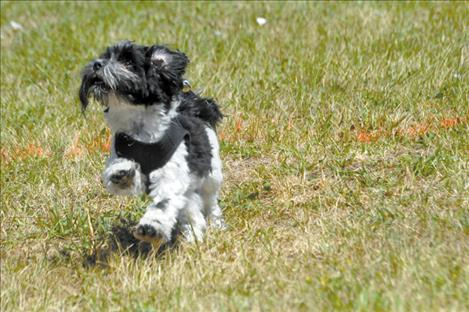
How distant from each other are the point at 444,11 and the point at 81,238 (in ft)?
16.6

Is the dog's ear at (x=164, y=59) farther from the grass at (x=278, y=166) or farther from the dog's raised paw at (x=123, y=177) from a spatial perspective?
the grass at (x=278, y=166)

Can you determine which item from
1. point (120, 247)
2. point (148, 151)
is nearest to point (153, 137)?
point (148, 151)

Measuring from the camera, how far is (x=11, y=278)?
5336 millimetres

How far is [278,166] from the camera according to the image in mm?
6707

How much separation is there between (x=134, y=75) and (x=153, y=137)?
403mm

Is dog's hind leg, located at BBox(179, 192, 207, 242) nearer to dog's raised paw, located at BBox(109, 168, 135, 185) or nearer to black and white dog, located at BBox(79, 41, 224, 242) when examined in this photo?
black and white dog, located at BBox(79, 41, 224, 242)

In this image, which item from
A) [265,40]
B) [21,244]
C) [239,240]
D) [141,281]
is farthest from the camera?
[265,40]

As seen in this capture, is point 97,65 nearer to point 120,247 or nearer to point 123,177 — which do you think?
point 123,177

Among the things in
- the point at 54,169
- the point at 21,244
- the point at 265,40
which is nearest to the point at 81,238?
the point at 21,244

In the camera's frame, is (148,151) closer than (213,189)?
Yes

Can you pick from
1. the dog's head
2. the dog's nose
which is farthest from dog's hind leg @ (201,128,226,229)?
the dog's nose

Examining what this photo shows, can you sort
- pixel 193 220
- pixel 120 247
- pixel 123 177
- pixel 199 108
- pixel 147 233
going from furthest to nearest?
pixel 199 108, pixel 120 247, pixel 193 220, pixel 123 177, pixel 147 233

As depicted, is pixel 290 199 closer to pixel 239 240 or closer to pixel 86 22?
pixel 239 240

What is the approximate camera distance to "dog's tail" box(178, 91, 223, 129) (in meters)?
5.73
